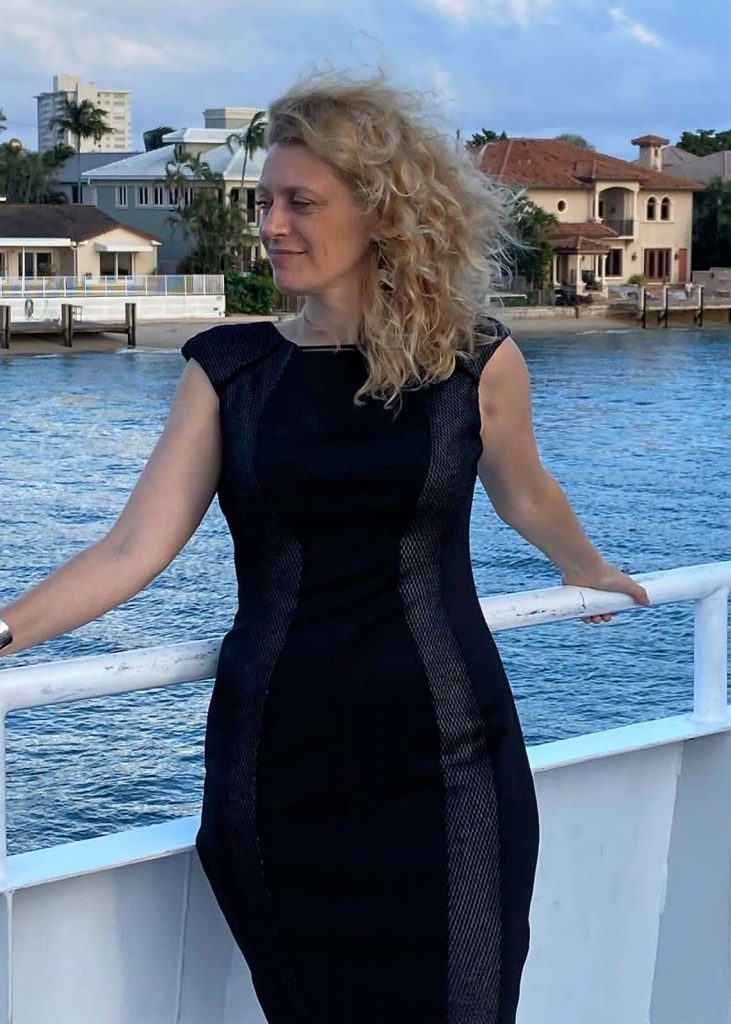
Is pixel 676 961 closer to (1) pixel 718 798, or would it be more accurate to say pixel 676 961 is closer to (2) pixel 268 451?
(1) pixel 718 798

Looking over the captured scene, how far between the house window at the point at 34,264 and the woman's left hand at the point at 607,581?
56.9 metres

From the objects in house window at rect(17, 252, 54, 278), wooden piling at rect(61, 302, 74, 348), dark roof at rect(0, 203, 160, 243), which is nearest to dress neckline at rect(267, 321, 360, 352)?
Answer: wooden piling at rect(61, 302, 74, 348)

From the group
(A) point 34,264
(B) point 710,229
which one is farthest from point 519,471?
(B) point 710,229

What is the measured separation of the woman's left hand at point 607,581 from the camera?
2.22 m

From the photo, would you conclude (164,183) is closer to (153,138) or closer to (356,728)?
(153,138)

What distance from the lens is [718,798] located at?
2.41 meters

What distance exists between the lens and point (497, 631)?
2.18m

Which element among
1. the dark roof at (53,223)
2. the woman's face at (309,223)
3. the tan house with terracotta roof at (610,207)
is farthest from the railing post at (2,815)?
the tan house with terracotta roof at (610,207)

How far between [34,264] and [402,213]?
188 feet

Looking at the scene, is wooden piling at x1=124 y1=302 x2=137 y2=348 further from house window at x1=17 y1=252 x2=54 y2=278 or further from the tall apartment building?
the tall apartment building

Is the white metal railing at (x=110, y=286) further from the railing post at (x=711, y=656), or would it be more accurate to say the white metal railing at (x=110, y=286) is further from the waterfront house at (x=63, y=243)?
the railing post at (x=711, y=656)

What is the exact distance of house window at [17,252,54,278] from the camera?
188 feet

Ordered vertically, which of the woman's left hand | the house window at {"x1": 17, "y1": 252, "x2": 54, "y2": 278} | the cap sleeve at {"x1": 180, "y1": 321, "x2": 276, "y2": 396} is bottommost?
the woman's left hand

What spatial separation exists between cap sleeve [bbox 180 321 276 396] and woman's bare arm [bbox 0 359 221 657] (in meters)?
0.01
